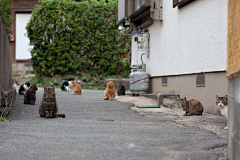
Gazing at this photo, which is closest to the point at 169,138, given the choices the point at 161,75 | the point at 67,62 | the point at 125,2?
the point at 161,75

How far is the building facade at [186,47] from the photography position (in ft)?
23.5

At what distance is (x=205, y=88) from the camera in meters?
7.61

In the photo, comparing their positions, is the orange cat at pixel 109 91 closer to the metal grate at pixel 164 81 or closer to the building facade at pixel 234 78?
the metal grate at pixel 164 81

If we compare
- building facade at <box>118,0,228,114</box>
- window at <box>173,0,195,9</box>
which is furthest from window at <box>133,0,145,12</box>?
window at <box>173,0,195,9</box>

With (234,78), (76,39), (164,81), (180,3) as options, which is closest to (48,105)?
(180,3)

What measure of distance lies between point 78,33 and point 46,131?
1238 centimetres

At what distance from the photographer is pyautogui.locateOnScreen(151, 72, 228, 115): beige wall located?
274 inches

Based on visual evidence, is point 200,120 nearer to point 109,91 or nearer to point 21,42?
point 109,91

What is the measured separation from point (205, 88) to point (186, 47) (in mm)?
1381

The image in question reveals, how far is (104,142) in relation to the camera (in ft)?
14.2

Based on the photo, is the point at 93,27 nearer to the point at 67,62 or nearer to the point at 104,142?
the point at 67,62

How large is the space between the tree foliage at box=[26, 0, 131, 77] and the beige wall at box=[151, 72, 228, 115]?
25.2 feet

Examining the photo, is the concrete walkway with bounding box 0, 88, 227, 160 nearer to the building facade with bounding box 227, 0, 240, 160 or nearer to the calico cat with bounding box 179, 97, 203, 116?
the building facade with bounding box 227, 0, 240, 160

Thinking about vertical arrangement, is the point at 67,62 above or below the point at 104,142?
above
